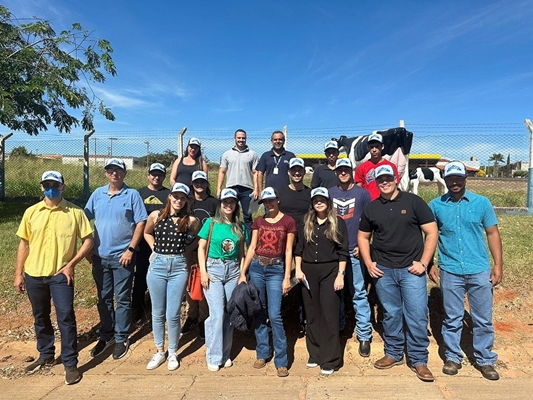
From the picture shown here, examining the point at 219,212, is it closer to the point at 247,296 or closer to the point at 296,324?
the point at 247,296

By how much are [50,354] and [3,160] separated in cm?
998

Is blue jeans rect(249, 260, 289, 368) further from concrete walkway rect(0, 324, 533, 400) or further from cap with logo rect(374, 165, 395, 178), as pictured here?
cap with logo rect(374, 165, 395, 178)

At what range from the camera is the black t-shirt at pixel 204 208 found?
4.23 metres

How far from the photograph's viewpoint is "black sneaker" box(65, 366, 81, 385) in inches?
143

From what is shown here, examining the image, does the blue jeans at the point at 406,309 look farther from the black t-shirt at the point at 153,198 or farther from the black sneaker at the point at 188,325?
the black t-shirt at the point at 153,198

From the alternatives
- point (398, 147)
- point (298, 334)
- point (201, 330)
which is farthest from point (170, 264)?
point (398, 147)

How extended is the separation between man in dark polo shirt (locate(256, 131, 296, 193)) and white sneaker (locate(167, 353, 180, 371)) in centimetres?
249

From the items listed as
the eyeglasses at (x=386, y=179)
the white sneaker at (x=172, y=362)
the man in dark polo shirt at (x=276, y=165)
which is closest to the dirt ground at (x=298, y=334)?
the white sneaker at (x=172, y=362)

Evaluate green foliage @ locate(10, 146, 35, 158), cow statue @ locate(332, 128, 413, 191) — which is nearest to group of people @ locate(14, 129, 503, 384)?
cow statue @ locate(332, 128, 413, 191)

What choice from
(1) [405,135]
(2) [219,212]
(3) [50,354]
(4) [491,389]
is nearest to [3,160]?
(3) [50,354]

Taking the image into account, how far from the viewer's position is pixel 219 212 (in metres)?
3.87

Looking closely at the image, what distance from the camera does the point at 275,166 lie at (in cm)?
530

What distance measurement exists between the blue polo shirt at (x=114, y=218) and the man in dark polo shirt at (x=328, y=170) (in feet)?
7.22

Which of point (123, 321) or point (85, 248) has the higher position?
point (85, 248)
